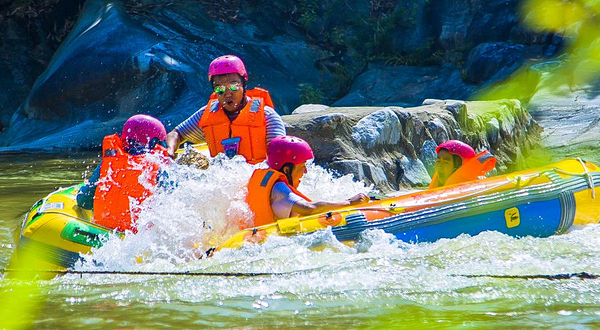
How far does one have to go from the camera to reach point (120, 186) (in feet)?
18.0

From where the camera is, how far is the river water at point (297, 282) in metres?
4.06

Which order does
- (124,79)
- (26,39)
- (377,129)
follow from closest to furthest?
(377,129)
(124,79)
(26,39)

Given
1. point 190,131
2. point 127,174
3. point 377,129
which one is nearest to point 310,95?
point 377,129

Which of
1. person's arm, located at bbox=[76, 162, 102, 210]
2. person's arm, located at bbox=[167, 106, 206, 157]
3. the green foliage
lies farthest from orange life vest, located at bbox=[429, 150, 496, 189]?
the green foliage

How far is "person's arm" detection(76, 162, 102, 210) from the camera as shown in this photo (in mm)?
5734

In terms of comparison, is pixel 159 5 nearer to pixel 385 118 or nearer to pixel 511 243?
pixel 385 118

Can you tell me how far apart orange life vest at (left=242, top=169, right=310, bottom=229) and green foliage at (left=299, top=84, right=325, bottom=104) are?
972 cm

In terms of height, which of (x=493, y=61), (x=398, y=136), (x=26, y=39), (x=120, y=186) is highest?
(x=26, y=39)

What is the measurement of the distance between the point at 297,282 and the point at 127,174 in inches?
60.2

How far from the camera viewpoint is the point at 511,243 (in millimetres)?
5473

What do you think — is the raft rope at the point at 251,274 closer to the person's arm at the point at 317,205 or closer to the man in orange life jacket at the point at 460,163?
the person's arm at the point at 317,205

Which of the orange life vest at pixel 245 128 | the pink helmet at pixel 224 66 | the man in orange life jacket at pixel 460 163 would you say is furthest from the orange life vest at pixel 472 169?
the pink helmet at pixel 224 66

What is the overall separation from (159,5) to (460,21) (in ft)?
20.8

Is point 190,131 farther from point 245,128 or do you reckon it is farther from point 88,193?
point 88,193
